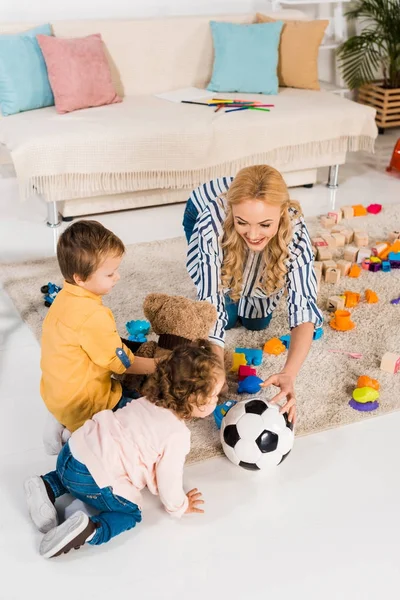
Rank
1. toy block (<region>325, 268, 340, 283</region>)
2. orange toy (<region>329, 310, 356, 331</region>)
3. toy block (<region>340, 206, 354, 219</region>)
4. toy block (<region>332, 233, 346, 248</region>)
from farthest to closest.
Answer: toy block (<region>340, 206, 354, 219</region>), toy block (<region>332, 233, 346, 248</region>), toy block (<region>325, 268, 340, 283</region>), orange toy (<region>329, 310, 356, 331</region>)

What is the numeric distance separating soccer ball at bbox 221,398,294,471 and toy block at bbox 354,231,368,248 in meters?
1.47

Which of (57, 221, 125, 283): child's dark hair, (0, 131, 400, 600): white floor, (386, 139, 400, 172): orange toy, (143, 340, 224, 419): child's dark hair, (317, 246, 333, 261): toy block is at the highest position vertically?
(57, 221, 125, 283): child's dark hair

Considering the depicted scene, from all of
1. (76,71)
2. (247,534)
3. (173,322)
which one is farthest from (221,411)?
(76,71)

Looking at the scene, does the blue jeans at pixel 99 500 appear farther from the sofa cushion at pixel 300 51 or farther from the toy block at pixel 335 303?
the sofa cushion at pixel 300 51

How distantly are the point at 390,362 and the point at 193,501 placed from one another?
869mm

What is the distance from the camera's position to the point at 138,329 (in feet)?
8.14

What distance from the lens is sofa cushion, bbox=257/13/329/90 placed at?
394cm

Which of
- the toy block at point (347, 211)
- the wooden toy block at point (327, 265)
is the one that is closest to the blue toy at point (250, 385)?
the wooden toy block at point (327, 265)

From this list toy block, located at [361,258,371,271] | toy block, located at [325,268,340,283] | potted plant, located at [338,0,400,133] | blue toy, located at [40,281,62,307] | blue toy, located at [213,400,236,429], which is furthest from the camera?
potted plant, located at [338,0,400,133]

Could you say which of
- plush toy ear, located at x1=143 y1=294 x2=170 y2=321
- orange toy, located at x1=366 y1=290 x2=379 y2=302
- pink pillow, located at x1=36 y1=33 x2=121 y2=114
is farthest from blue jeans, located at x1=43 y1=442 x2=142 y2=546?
pink pillow, located at x1=36 y1=33 x2=121 y2=114

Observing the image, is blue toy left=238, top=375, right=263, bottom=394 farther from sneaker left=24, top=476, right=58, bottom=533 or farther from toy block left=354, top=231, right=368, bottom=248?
toy block left=354, top=231, right=368, bottom=248

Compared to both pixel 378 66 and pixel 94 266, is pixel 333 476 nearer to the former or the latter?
pixel 94 266

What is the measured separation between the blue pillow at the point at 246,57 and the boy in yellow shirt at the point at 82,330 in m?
2.34

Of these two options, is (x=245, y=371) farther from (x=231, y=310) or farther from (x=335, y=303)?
(x=335, y=303)
